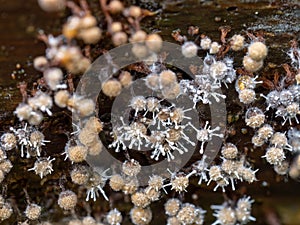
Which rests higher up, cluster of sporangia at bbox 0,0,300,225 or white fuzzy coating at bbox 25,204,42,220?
cluster of sporangia at bbox 0,0,300,225

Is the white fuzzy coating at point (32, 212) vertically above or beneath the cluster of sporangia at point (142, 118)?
beneath

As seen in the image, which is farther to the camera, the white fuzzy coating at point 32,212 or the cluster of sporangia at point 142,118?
the white fuzzy coating at point 32,212

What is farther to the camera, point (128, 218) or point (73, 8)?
point (128, 218)

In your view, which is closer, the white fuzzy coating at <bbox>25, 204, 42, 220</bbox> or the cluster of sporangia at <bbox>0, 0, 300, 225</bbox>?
the cluster of sporangia at <bbox>0, 0, 300, 225</bbox>

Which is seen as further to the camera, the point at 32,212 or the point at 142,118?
the point at 32,212

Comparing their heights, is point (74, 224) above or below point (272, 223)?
above

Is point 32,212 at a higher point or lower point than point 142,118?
lower

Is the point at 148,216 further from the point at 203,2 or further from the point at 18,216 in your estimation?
the point at 203,2

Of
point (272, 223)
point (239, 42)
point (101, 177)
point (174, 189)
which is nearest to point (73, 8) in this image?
point (239, 42)
